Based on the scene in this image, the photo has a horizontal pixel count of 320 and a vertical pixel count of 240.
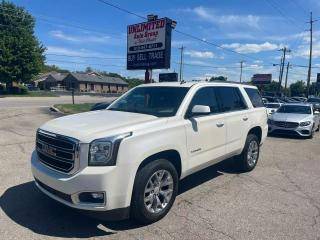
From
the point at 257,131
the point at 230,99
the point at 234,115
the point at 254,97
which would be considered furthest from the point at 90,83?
the point at 234,115

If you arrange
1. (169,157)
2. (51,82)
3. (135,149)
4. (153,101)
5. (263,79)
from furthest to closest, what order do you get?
(51,82), (263,79), (153,101), (169,157), (135,149)

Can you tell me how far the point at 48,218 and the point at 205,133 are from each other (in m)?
2.61

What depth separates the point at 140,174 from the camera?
3.97 m

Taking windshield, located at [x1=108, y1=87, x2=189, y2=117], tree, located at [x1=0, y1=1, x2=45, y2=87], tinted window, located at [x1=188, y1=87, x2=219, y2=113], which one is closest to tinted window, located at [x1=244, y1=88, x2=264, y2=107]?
tinted window, located at [x1=188, y1=87, x2=219, y2=113]

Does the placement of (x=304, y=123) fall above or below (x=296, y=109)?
below

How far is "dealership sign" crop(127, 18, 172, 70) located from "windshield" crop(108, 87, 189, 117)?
1080 centimetres

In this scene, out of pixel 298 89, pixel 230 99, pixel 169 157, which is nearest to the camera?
pixel 169 157

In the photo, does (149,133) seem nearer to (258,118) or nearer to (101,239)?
(101,239)

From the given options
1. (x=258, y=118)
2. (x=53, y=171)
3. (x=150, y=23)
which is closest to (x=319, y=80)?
(x=150, y=23)

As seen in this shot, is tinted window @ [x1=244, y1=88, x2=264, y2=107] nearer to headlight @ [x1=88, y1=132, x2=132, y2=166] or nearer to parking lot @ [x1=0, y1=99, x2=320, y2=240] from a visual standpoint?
parking lot @ [x1=0, y1=99, x2=320, y2=240]

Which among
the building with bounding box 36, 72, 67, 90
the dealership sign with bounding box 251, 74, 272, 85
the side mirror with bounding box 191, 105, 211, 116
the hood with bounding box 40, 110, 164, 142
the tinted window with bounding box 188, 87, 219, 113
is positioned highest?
the dealership sign with bounding box 251, 74, 272, 85

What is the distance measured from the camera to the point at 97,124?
4.15 m

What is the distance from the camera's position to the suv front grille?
12.4 ft

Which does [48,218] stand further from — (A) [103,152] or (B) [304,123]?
(B) [304,123]
